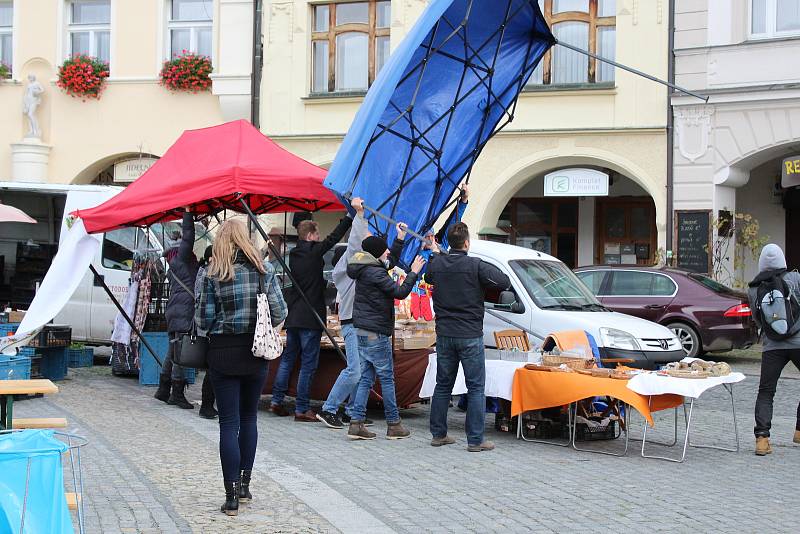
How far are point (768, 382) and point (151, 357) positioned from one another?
7.39 metres

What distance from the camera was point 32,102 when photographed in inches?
989

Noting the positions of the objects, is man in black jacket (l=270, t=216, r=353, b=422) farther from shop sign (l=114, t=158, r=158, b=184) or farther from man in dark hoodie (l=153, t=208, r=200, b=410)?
shop sign (l=114, t=158, r=158, b=184)

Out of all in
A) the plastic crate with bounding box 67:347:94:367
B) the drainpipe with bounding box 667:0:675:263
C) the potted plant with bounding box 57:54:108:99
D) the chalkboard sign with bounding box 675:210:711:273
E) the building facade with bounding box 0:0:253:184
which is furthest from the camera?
the potted plant with bounding box 57:54:108:99

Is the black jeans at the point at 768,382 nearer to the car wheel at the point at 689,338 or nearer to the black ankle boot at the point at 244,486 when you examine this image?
the black ankle boot at the point at 244,486

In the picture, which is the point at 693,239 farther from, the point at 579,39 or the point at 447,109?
the point at 447,109

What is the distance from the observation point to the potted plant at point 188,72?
24250 millimetres

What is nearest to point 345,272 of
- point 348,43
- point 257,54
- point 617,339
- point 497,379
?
point 497,379

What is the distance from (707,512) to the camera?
729 centimetres

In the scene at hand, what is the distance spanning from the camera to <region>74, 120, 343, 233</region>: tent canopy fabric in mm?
10828

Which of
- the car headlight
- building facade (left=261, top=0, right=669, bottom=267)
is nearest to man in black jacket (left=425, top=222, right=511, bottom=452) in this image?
the car headlight

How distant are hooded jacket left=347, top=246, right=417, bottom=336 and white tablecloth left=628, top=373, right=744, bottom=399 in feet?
7.19

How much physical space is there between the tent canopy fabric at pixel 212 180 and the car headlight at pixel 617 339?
3.35 metres

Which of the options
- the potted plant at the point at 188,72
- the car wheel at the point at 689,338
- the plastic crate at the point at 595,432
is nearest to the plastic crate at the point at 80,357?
the plastic crate at the point at 595,432

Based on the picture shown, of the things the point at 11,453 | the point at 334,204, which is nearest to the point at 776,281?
the point at 334,204
